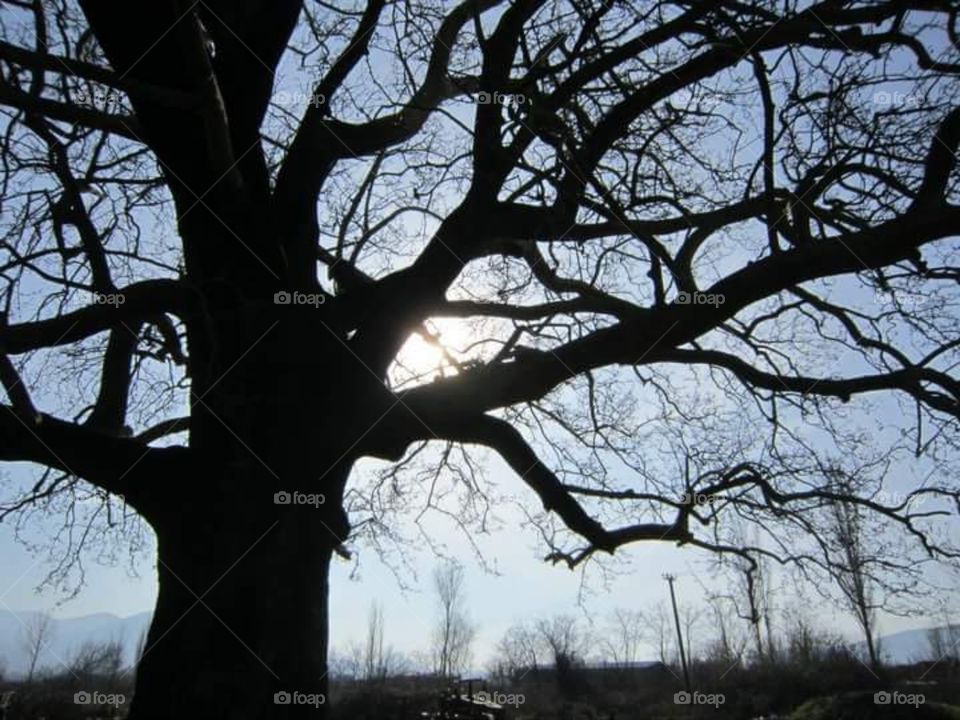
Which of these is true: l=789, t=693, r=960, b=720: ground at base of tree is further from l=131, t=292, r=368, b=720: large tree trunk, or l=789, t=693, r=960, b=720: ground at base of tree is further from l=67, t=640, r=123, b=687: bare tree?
l=67, t=640, r=123, b=687: bare tree

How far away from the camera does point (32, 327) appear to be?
Answer: 421cm

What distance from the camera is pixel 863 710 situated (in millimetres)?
19953

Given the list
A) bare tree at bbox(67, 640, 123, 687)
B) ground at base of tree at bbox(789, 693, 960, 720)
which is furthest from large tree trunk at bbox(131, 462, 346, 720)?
bare tree at bbox(67, 640, 123, 687)

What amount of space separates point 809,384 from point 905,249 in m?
1.32

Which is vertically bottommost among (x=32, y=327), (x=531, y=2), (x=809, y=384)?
(x=809, y=384)

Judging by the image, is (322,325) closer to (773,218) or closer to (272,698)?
(272,698)

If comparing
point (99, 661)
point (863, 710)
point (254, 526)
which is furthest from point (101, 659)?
point (254, 526)

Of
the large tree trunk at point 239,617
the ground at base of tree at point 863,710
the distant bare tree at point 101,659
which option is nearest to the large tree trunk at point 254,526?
the large tree trunk at point 239,617

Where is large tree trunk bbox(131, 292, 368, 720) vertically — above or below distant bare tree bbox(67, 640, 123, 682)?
above

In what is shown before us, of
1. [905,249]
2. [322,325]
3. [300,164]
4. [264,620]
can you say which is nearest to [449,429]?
[322,325]

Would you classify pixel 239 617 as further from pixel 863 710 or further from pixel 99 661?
pixel 99 661

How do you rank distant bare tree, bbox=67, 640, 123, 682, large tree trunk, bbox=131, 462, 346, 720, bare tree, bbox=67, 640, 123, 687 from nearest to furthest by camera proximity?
large tree trunk, bbox=131, 462, 346, 720
bare tree, bbox=67, 640, 123, 687
distant bare tree, bbox=67, 640, 123, 682

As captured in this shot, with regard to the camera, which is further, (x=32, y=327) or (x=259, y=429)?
(x=32, y=327)

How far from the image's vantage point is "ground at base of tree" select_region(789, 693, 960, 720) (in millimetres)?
18223
